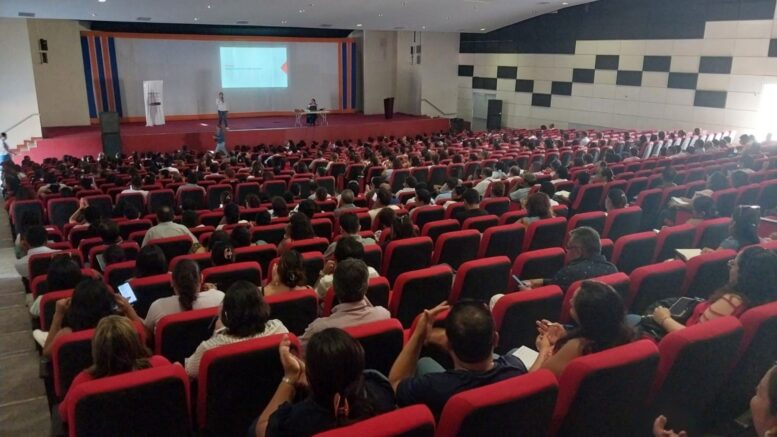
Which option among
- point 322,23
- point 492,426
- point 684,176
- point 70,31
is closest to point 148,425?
point 492,426

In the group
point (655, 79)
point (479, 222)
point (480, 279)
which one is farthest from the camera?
point (655, 79)

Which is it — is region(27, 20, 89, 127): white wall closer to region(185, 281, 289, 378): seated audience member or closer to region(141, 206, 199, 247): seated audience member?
region(141, 206, 199, 247): seated audience member

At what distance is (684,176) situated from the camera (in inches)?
305

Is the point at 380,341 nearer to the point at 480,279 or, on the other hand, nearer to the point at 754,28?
the point at 480,279

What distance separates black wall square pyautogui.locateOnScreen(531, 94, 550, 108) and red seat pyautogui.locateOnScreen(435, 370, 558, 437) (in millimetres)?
19150

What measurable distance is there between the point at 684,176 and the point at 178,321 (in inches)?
288

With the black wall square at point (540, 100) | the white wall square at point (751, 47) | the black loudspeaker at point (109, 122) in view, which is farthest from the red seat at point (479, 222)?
the black wall square at point (540, 100)

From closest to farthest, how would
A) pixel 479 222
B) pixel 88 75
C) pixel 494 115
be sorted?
pixel 479 222 → pixel 88 75 → pixel 494 115

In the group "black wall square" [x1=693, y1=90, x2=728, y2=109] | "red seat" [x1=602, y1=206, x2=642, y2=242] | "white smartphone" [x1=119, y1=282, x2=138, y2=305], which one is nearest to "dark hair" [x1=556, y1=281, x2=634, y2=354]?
"white smartphone" [x1=119, y1=282, x2=138, y2=305]

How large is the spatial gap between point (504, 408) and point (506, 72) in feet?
68.2

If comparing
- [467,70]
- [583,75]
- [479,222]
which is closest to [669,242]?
[479,222]

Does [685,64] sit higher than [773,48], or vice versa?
[773,48]

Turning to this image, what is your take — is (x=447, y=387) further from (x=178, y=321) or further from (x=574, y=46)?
(x=574, y=46)

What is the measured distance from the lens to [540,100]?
19922 mm
